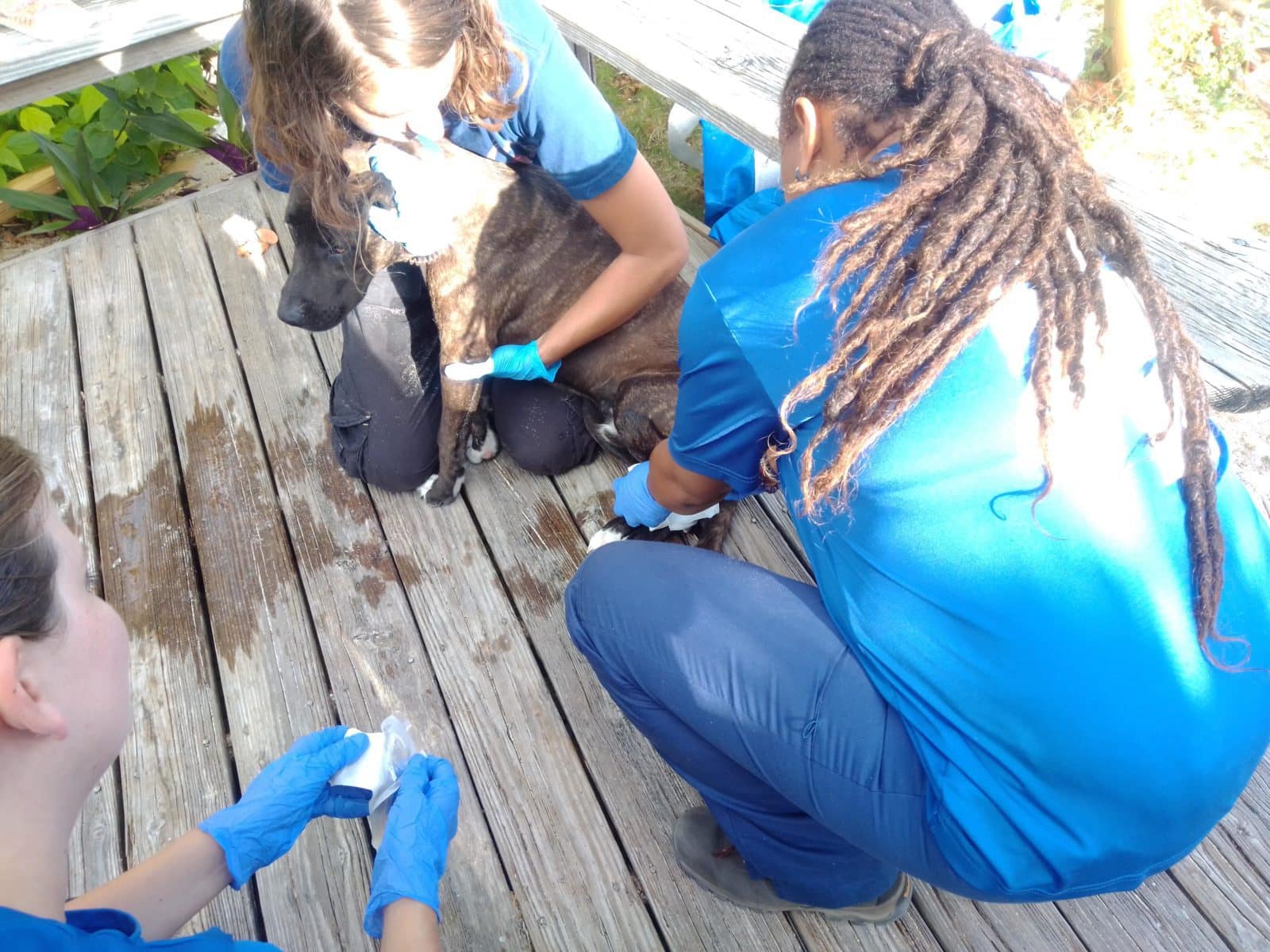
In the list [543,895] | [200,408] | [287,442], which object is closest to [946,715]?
[543,895]

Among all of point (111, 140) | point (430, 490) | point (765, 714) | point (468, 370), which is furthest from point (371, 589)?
point (111, 140)

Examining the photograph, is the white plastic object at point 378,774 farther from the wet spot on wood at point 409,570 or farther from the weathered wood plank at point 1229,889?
the weathered wood plank at point 1229,889

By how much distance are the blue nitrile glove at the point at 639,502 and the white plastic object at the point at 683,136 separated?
1.92m

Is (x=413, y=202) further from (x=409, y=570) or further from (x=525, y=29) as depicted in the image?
(x=409, y=570)

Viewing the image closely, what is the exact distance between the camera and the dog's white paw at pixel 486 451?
268 cm

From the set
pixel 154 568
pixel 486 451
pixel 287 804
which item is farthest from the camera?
pixel 486 451

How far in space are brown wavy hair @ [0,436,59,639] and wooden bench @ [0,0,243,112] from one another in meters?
2.31

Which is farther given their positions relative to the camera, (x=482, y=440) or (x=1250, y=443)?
(x=482, y=440)

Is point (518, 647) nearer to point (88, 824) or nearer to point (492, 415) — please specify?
point (492, 415)

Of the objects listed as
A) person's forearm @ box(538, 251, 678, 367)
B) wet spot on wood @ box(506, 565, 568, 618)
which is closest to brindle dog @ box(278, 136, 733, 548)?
person's forearm @ box(538, 251, 678, 367)

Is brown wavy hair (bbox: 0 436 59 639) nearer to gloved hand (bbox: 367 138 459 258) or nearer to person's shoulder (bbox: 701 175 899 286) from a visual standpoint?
person's shoulder (bbox: 701 175 899 286)

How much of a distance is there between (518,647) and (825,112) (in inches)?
58.9

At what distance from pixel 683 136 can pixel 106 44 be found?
213cm

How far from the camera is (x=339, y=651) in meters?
2.26
